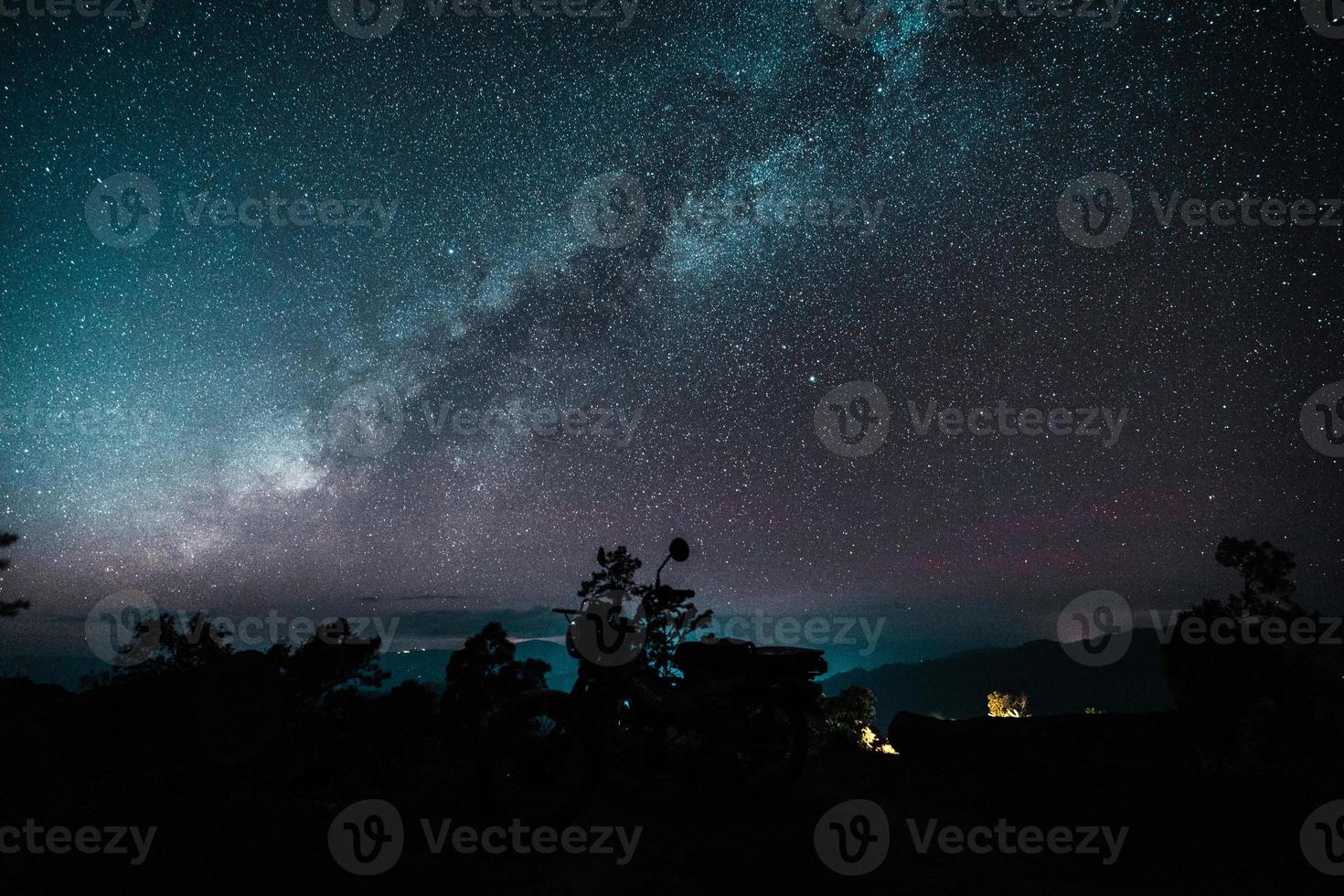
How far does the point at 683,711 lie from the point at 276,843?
3.46 meters

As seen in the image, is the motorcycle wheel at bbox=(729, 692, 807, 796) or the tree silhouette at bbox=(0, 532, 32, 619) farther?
the tree silhouette at bbox=(0, 532, 32, 619)

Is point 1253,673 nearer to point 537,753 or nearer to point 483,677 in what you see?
point 537,753

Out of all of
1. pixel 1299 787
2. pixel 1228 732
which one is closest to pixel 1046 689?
pixel 1228 732

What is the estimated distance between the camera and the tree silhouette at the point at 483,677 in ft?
89.9

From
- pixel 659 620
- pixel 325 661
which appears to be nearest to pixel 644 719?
Answer: pixel 659 620

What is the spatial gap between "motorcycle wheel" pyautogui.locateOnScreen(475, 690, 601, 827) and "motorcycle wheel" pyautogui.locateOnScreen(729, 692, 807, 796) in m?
1.44

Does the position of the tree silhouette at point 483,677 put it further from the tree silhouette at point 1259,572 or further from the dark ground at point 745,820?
the tree silhouette at point 1259,572

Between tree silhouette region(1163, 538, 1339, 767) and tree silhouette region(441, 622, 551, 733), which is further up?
tree silhouette region(1163, 538, 1339, 767)

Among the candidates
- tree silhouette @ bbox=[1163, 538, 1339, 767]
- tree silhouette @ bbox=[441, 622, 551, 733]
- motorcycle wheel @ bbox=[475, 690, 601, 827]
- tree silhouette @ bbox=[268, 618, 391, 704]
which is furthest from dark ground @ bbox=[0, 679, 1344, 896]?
tree silhouette @ bbox=[441, 622, 551, 733]

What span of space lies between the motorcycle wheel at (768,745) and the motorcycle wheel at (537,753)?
4.73ft

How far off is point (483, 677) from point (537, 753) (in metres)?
27.3

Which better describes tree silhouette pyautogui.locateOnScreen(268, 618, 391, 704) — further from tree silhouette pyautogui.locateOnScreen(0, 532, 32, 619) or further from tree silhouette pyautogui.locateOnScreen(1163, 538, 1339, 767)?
tree silhouette pyautogui.locateOnScreen(1163, 538, 1339, 767)

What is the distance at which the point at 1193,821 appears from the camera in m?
5.16

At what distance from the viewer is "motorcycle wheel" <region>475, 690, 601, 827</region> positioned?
4852 millimetres
